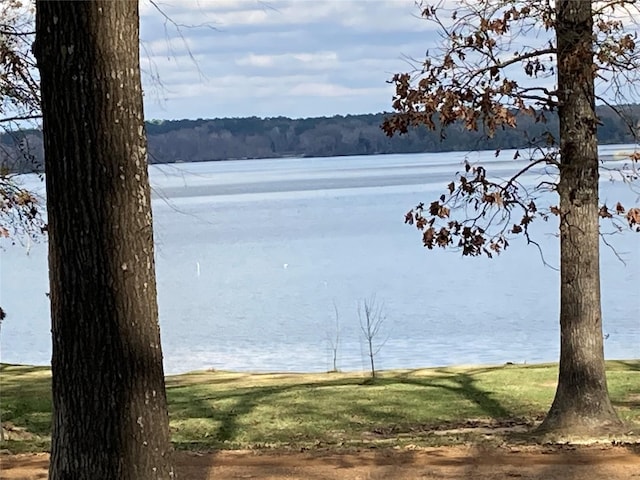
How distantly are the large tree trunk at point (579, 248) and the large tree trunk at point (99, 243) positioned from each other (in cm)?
581

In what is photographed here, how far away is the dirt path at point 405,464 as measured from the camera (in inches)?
279

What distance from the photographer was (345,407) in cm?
1196

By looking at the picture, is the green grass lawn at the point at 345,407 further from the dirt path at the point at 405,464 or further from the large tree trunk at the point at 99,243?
Result: the large tree trunk at the point at 99,243

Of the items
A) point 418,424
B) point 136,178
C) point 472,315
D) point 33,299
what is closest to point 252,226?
point 33,299

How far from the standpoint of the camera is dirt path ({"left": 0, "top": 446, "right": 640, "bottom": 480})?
23.2ft

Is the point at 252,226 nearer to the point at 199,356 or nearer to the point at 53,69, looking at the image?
the point at 199,356

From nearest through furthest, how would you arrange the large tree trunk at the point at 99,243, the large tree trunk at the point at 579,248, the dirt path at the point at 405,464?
the large tree trunk at the point at 99,243 → the dirt path at the point at 405,464 → the large tree trunk at the point at 579,248

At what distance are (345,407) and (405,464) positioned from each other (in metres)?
4.47

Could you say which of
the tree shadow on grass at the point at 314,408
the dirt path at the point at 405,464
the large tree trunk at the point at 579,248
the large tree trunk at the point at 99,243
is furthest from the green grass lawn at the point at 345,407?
the large tree trunk at the point at 99,243

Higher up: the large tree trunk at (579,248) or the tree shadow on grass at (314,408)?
the large tree trunk at (579,248)

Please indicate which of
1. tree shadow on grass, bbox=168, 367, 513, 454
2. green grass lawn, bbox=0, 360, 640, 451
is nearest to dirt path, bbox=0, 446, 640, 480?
green grass lawn, bbox=0, 360, 640, 451

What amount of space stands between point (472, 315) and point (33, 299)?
47.0ft

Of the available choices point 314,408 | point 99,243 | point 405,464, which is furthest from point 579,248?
point 99,243

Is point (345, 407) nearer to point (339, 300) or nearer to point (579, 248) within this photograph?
point (579, 248)
